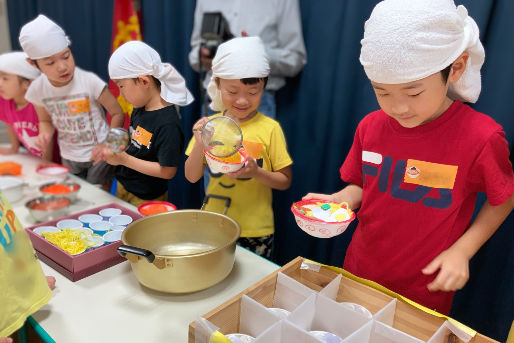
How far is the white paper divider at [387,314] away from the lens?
2.63 ft

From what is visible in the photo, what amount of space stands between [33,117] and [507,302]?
2336 mm

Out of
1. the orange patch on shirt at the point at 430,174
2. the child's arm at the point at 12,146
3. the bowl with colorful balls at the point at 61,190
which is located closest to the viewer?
the orange patch on shirt at the point at 430,174

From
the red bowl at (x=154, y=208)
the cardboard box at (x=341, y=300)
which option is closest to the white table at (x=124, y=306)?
the cardboard box at (x=341, y=300)

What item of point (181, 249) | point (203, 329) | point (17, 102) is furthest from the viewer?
point (17, 102)

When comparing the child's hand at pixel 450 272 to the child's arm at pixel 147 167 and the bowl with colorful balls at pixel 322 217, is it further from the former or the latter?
the child's arm at pixel 147 167

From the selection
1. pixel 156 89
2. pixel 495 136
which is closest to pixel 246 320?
pixel 495 136

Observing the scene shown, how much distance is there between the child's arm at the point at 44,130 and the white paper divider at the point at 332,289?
1565 mm

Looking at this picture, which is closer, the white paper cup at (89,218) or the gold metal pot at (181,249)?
the gold metal pot at (181,249)

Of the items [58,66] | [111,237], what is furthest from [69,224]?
[58,66]

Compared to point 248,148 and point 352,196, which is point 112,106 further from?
point 352,196

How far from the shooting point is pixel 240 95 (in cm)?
131

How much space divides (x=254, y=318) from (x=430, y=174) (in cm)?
56

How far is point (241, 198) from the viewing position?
1.44m

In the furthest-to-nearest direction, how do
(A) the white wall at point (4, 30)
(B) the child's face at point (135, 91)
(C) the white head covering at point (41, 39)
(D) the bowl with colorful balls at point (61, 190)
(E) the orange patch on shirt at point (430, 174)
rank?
(A) the white wall at point (4, 30)
(C) the white head covering at point (41, 39)
(D) the bowl with colorful balls at point (61, 190)
(B) the child's face at point (135, 91)
(E) the orange patch on shirt at point (430, 174)
